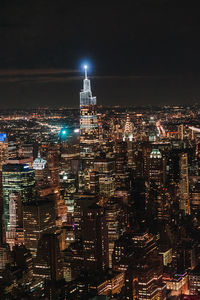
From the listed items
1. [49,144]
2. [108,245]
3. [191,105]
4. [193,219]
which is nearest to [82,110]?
[49,144]

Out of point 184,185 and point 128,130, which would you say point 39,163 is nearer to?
point 128,130

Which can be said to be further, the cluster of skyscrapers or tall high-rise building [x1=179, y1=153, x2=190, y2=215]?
tall high-rise building [x1=179, y1=153, x2=190, y2=215]

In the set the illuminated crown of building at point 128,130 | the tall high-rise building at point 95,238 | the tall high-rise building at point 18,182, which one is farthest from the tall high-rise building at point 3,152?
the tall high-rise building at point 95,238

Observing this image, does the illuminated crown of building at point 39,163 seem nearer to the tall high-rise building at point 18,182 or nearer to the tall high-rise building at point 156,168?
the tall high-rise building at point 18,182

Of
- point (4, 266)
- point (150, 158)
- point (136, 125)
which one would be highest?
point (136, 125)

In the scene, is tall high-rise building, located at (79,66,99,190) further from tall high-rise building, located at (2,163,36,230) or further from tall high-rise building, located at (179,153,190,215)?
tall high-rise building, located at (179,153,190,215)

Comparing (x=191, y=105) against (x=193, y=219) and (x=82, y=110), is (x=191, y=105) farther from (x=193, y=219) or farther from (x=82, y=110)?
(x=82, y=110)

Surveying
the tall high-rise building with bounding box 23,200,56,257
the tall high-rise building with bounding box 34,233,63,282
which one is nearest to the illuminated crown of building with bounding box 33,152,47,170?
the tall high-rise building with bounding box 23,200,56,257
